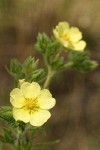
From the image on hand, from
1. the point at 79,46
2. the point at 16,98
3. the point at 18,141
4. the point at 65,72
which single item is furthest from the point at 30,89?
the point at 65,72

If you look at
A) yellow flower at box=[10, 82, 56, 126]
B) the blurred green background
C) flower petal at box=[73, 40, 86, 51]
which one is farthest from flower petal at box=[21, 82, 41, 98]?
the blurred green background

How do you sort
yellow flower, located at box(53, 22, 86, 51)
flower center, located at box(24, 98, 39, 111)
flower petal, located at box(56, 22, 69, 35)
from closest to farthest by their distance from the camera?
flower center, located at box(24, 98, 39, 111) → yellow flower, located at box(53, 22, 86, 51) → flower petal, located at box(56, 22, 69, 35)

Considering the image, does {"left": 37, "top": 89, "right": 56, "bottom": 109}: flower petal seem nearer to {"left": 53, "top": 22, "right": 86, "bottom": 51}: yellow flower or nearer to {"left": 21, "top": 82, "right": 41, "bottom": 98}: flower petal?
{"left": 21, "top": 82, "right": 41, "bottom": 98}: flower petal

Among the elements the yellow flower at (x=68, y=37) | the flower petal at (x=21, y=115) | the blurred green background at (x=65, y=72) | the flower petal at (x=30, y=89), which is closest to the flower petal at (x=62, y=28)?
the yellow flower at (x=68, y=37)

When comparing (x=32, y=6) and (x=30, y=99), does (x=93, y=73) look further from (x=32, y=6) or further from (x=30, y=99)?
(x=30, y=99)

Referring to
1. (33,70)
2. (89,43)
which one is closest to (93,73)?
(89,43)
